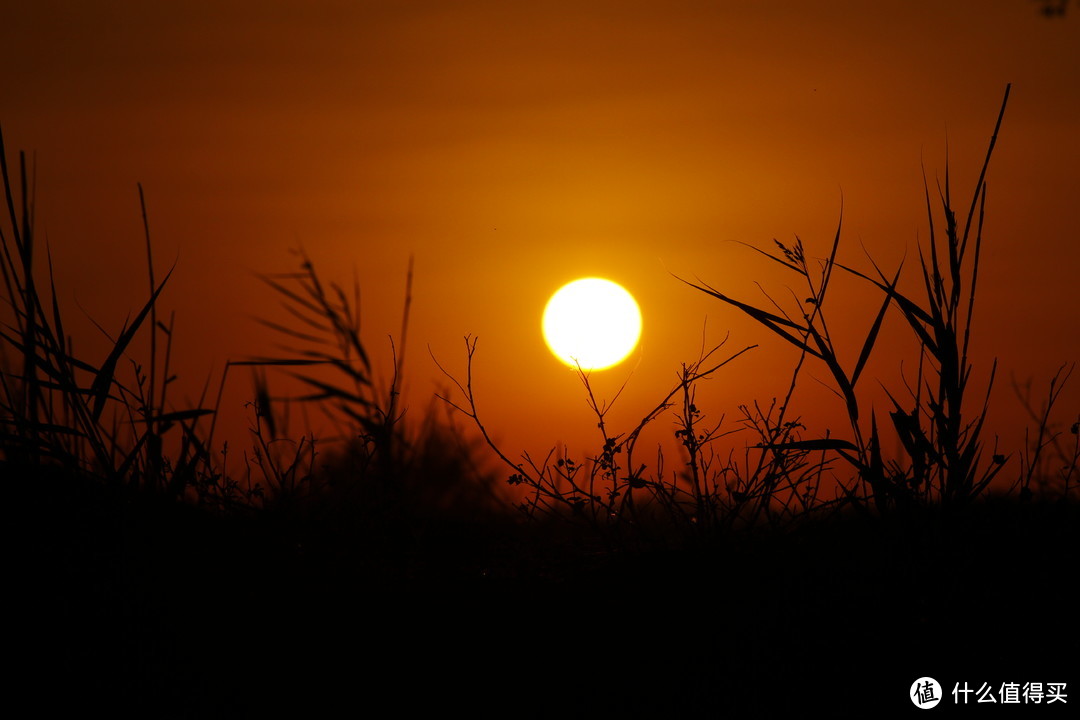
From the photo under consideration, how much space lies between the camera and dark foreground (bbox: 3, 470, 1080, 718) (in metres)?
2.28

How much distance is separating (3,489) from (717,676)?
2011 millimetres

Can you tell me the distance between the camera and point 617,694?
2.29 meters

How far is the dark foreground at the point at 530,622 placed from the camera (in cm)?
228

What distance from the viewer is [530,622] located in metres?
2.54

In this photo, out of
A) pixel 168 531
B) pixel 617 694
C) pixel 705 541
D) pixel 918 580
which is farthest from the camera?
pixel 705 541

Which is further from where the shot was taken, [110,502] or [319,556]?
[319,556]

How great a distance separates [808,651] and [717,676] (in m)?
0.23

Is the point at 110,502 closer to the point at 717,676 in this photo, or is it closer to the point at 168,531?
the point at 168,531

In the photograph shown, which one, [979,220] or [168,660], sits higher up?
[979,220]

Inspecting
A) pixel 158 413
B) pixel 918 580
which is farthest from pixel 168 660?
pixel 918 580

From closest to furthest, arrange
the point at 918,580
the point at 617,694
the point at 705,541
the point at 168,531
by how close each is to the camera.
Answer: the point at 617,694
the point at 918,580
the point at 168,531
the point at 705,541

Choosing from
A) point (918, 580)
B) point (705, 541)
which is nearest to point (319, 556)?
point (705, 541)

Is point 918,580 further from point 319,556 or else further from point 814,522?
point 319,556

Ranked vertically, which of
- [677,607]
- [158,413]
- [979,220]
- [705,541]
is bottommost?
[677,607]
